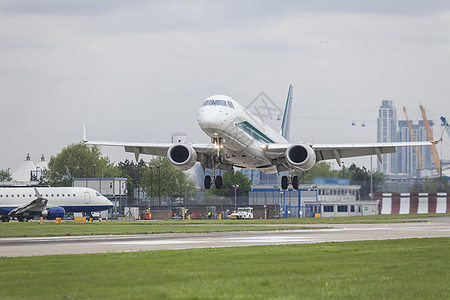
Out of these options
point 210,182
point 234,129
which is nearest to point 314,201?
point 210,182

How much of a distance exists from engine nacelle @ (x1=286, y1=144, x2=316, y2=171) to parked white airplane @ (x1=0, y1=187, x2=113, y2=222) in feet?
159

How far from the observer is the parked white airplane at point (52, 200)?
91250 millimetres

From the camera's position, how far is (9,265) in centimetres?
2131

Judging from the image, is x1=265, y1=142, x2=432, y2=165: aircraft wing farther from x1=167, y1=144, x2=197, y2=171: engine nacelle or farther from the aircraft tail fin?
the aircraft tail fin

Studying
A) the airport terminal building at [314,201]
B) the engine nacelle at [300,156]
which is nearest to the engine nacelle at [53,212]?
the airport terminal building at [314,201]

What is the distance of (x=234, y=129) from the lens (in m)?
45.1

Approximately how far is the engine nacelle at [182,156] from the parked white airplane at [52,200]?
45480 millimetres

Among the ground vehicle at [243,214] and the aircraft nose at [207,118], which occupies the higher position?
the aircraft nose at [207,118]

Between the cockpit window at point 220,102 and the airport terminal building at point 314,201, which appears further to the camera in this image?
the airport terminal building at point 314,201

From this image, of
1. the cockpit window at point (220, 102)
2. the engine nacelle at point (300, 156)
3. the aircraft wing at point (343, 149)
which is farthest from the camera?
the aircraft wing at point (343, 149)

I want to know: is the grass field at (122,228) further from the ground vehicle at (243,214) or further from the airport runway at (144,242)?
the ground vehicle at (243,214)

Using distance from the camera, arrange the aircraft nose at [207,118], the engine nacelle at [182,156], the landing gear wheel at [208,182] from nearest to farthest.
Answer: the aircraft nose at [207,118] < the engine nacelle at [182,156] < the landing gear wheel at [208,182]

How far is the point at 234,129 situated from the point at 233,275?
26.8 meters

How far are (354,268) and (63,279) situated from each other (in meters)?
8.07
